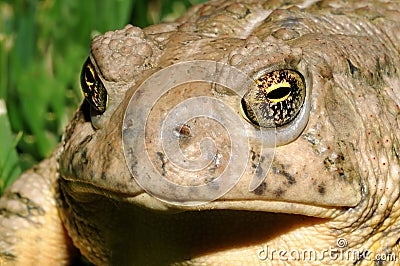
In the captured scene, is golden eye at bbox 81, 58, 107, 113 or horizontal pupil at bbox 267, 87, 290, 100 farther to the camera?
golden eye at bbox 81, 58, 107, 113

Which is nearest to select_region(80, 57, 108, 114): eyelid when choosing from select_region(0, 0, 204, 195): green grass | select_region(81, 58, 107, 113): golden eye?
select_region(81, 58, 107, 113): golden eye


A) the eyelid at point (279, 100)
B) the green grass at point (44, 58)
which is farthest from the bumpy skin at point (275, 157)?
the green grass at point (44, 58)

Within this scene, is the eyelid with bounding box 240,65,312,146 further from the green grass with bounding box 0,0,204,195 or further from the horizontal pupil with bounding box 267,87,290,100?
the green grass with bounding box 0,0,204,195

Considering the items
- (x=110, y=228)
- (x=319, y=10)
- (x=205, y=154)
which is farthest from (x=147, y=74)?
(x=319, y=10)

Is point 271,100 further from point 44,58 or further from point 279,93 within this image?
point 44,58

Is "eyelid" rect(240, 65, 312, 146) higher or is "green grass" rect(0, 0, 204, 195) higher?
"green grass" rect(0, 0, 204, 195)

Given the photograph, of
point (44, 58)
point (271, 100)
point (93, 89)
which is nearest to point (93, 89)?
point (93, 89)

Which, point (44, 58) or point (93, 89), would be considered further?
point (44, 58)
